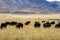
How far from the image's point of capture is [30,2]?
19812 centimetres

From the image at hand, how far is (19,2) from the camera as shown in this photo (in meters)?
190

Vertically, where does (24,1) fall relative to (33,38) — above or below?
below

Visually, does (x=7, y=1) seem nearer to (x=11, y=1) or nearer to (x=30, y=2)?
(x=11, y=1)

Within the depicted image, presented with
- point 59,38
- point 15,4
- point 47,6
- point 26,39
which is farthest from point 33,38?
point 47,6

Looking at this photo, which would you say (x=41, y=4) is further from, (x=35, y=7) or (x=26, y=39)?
(x=26, y=39)

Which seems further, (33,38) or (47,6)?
(47,6)

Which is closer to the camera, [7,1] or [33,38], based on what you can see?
[33,38]

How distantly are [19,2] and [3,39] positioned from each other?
172 metres

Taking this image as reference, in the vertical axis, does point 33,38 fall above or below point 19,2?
above

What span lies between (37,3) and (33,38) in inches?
7123

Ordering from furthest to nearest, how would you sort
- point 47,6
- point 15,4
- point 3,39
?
point 47,6
point 15,4
point 3,39

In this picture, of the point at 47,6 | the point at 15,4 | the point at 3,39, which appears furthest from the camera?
the point at 47,6

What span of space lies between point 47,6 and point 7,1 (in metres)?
33.2

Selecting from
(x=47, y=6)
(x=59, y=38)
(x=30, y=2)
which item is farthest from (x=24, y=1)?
(x=59, y=38)
